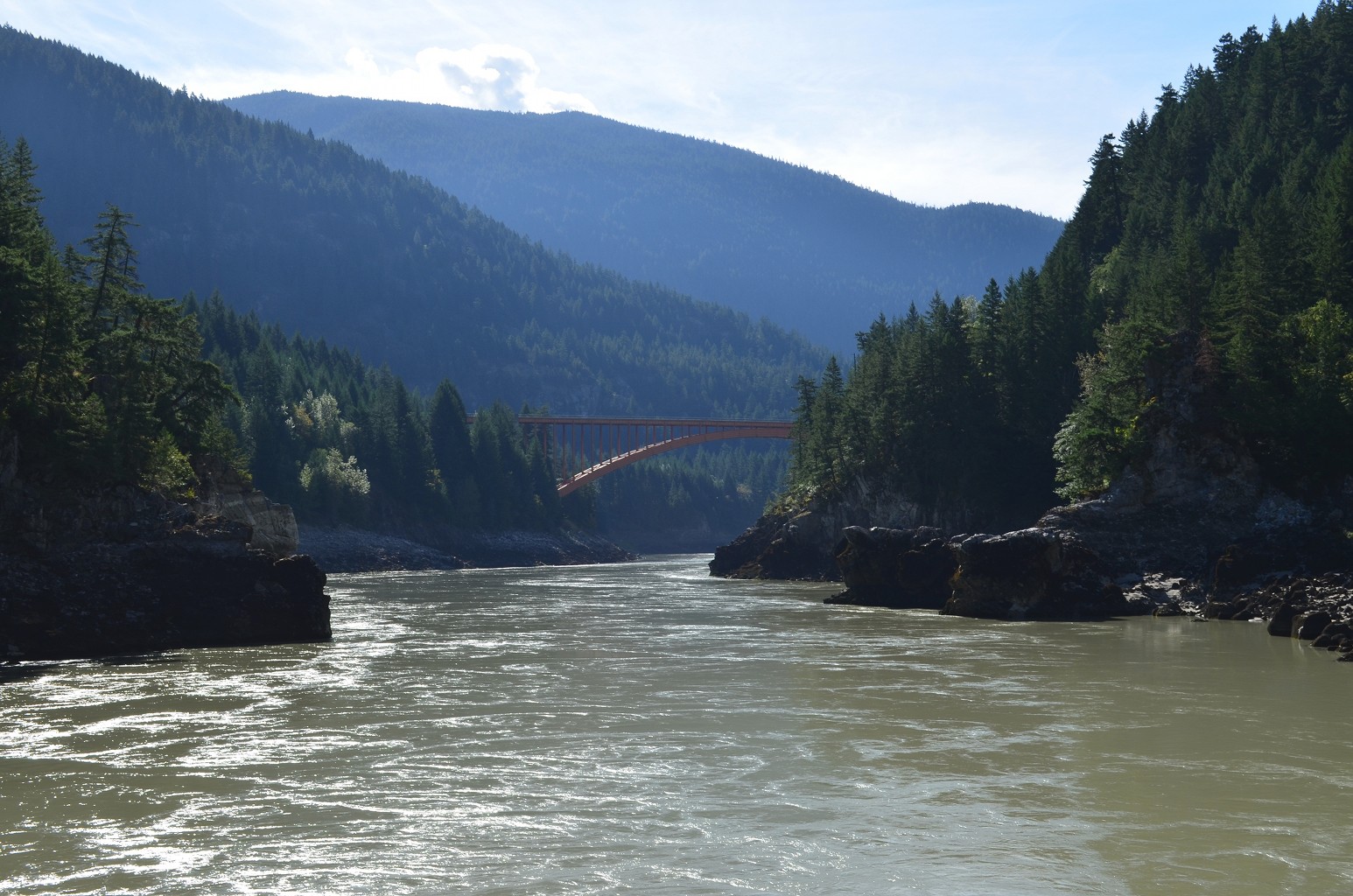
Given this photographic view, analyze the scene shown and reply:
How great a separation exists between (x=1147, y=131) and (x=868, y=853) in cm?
10180

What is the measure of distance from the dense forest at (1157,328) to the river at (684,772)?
23762mm

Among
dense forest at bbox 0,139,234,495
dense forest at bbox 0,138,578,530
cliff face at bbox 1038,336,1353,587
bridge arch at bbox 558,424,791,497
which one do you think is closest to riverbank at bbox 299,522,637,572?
dense forest at bbox 0,138,578,530

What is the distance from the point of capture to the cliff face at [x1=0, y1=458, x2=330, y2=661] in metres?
38.4

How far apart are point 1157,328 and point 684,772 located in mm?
49324

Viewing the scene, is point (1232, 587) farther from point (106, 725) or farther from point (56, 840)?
point (56, 840)

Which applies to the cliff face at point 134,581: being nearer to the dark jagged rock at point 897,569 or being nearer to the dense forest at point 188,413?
the dense forest at point 188,413

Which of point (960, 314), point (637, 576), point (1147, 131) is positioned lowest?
point (637, 576)

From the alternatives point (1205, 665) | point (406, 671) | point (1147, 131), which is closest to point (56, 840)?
point (406, 671)

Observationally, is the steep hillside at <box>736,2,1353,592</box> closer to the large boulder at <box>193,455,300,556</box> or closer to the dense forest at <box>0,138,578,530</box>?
the large boulder at <box>193,455,300,556</box>

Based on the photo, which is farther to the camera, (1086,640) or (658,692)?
(1086,640)

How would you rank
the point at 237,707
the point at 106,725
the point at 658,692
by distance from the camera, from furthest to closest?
the point at 658,692 < the point at 237,707 < the point at 106,725

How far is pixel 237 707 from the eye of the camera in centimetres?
2762

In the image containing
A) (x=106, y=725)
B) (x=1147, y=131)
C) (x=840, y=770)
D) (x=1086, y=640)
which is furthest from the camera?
(x=1147, y=131)

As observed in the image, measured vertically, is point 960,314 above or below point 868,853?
above
